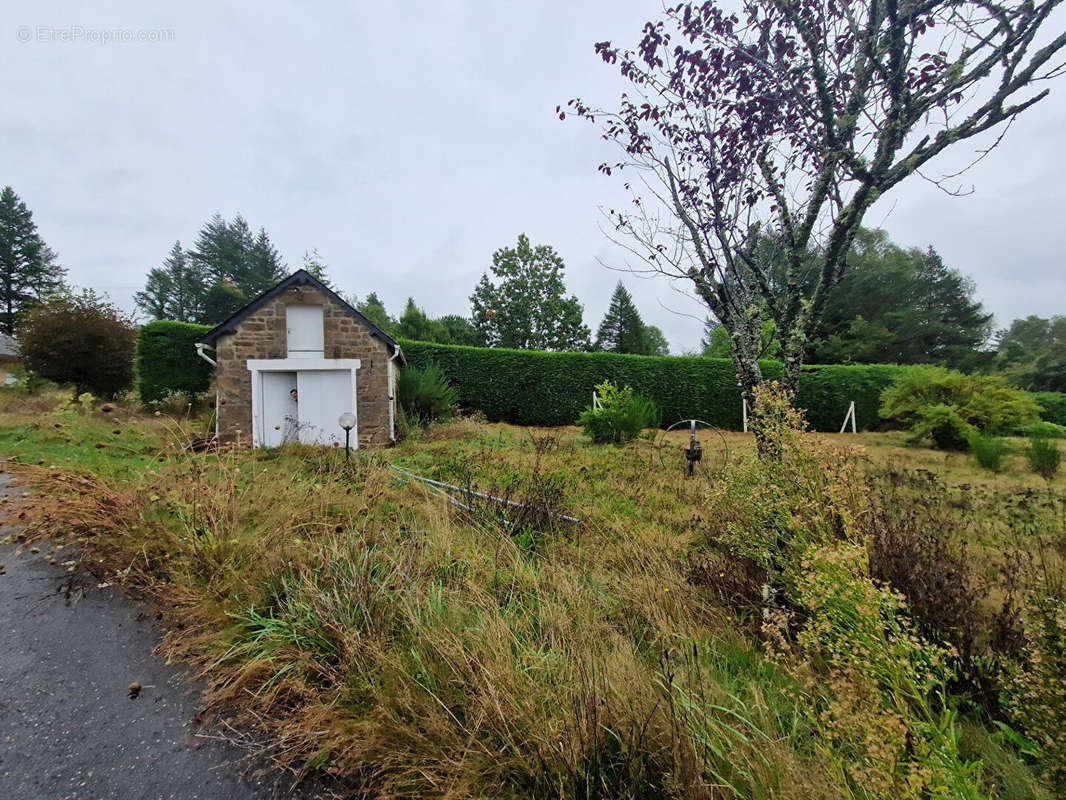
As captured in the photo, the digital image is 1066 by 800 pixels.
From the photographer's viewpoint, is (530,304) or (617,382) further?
(530,304)

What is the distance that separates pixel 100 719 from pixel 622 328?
123ft

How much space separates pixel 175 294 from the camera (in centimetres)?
3956

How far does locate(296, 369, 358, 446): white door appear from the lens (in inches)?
400

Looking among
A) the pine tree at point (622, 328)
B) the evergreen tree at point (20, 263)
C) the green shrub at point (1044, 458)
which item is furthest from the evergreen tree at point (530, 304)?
the evergreen tree at point (20, 263)

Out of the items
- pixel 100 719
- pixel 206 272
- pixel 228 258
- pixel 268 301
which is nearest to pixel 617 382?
pixel 268 301

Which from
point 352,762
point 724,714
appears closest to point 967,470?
point 724,714

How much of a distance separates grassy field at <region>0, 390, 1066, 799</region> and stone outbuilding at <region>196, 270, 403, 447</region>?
5.87 metres

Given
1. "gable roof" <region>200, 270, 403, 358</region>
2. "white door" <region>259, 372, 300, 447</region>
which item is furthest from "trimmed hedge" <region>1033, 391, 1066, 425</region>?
"white door" <region>259, 372, 300, 447</region>

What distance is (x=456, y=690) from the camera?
67.9 inches

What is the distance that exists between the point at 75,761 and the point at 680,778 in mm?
2399

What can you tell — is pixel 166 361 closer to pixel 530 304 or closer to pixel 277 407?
pixel 277 407

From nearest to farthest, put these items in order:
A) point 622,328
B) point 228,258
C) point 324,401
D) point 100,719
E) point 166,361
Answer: point 100,719 < point 324,401 < point 166,361 < point 622,328 < point 228,258

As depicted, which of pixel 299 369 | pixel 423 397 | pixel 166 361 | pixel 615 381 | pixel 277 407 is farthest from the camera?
pixel 615 381

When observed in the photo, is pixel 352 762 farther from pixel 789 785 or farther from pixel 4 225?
pixel 4 225
